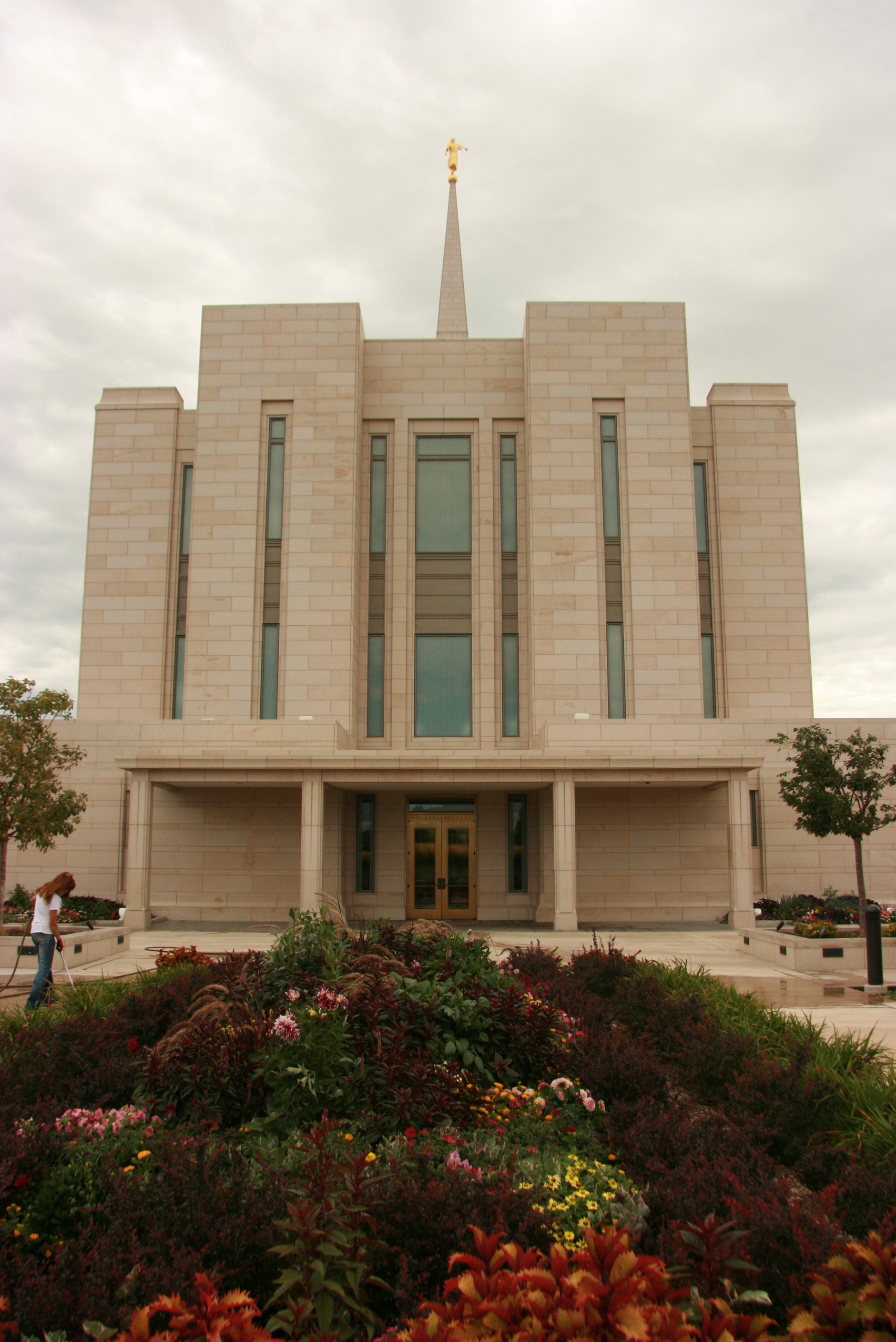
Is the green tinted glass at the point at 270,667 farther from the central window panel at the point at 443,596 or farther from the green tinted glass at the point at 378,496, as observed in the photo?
the central window panel at the point at 443,596

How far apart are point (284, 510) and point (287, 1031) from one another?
23.4 m

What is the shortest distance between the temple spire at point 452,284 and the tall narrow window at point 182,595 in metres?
11.7

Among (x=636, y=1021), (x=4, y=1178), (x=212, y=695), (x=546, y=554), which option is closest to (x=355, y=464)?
(x=546, y=554)

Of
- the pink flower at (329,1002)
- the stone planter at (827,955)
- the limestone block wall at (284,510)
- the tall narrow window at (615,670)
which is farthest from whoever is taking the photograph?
the tall narrow window at (615,670)

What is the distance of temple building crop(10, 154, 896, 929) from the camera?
2639 centimetres

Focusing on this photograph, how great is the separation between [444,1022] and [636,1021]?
8.19 ft

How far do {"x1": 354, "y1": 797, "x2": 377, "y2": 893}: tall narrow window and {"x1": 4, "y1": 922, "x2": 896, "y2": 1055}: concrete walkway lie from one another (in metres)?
3.05

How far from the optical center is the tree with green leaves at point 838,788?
2089 centimetres

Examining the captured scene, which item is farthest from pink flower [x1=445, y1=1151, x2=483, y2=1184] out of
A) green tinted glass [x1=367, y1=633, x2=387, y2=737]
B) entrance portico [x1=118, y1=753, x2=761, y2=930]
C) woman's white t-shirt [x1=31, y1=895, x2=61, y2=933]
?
green tinted glass [x1=367, y1=633, x2=387, y2=737]

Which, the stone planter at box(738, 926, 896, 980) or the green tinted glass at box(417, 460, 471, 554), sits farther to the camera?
the green tinted glass at box(417, 460, 471, 554)

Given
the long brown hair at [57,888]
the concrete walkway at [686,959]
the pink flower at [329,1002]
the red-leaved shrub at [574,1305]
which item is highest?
the long brown hair at [57,888]

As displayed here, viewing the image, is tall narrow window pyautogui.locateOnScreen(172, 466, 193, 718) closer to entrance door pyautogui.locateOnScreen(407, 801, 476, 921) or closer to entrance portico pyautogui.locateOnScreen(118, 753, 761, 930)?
entrance portico pyautogui.locateOnScreen(118, 753, 761, 930)

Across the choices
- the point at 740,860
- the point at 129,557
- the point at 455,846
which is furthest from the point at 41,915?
the point at 129,557

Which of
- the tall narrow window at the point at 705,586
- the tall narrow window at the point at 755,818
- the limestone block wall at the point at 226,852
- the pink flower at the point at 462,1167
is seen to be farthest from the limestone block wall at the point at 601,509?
the pink flower at the point at 462,1167
